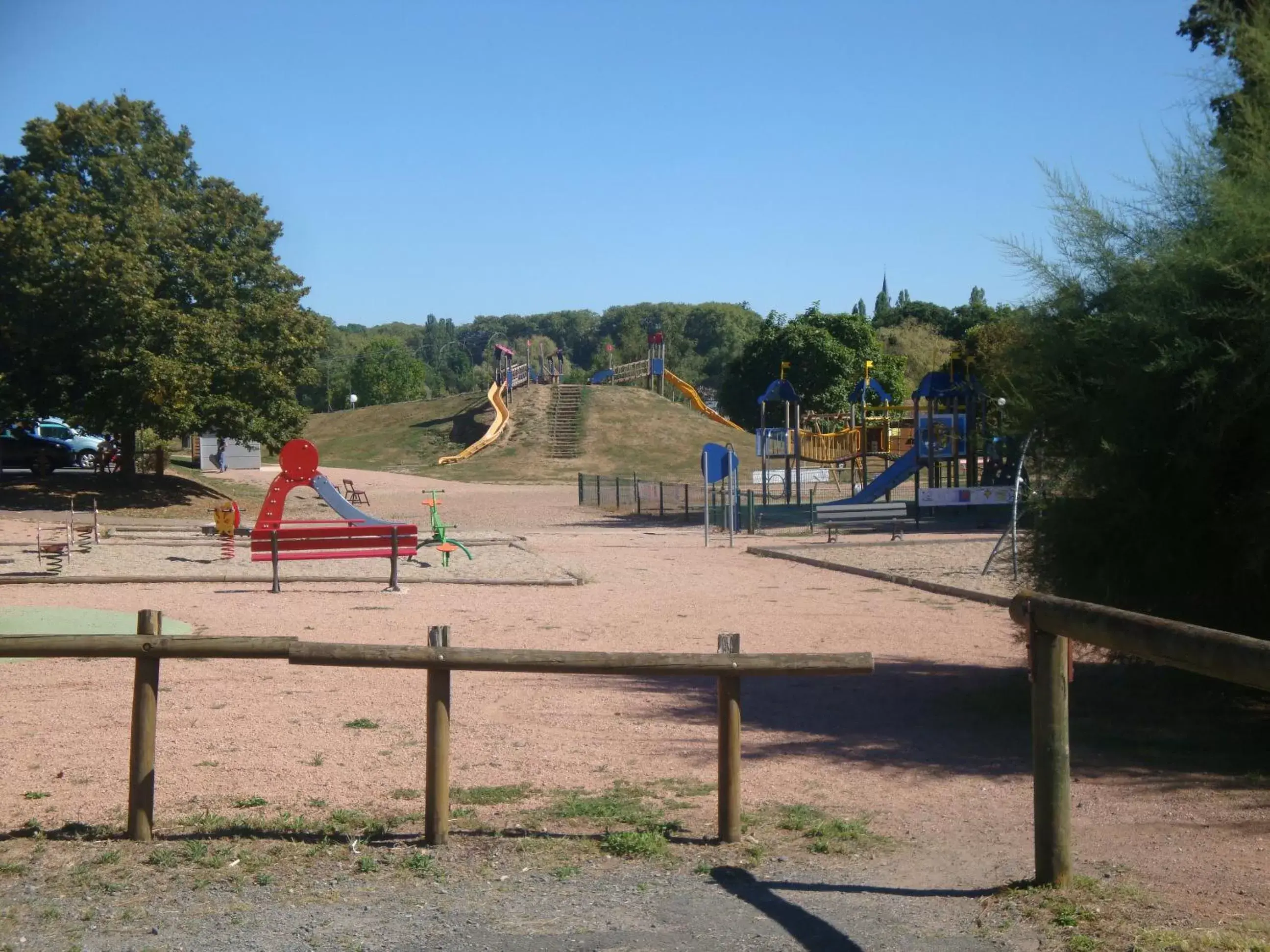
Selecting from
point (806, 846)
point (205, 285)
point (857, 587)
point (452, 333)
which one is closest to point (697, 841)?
point (806, 846)

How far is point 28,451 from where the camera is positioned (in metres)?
45.6

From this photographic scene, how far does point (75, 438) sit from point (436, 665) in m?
51.3

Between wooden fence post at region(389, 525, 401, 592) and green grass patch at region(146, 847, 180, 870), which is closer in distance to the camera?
green grass patch at region(146, 847, 180, 870)

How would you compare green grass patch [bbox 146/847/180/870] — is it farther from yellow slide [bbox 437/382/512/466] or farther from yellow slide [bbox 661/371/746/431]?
yellow slide [bbox 661/371/746/431]

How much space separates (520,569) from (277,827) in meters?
14.9

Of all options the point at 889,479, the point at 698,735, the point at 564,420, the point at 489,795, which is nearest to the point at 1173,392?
the point at 698,735

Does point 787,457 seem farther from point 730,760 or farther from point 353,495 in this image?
point 730,760

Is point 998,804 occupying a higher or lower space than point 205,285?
lower

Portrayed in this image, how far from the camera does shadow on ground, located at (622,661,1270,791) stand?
8.01m

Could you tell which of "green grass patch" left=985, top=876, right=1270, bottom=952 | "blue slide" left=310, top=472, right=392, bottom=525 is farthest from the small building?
"green grass patch" left=985, top=876, right=1270, bottom=952

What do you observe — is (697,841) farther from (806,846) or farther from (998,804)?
(998,804)

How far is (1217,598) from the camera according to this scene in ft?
28.7

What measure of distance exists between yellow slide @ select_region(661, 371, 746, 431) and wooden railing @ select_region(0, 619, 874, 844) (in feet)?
241

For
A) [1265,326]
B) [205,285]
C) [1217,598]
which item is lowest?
[1217,598]
